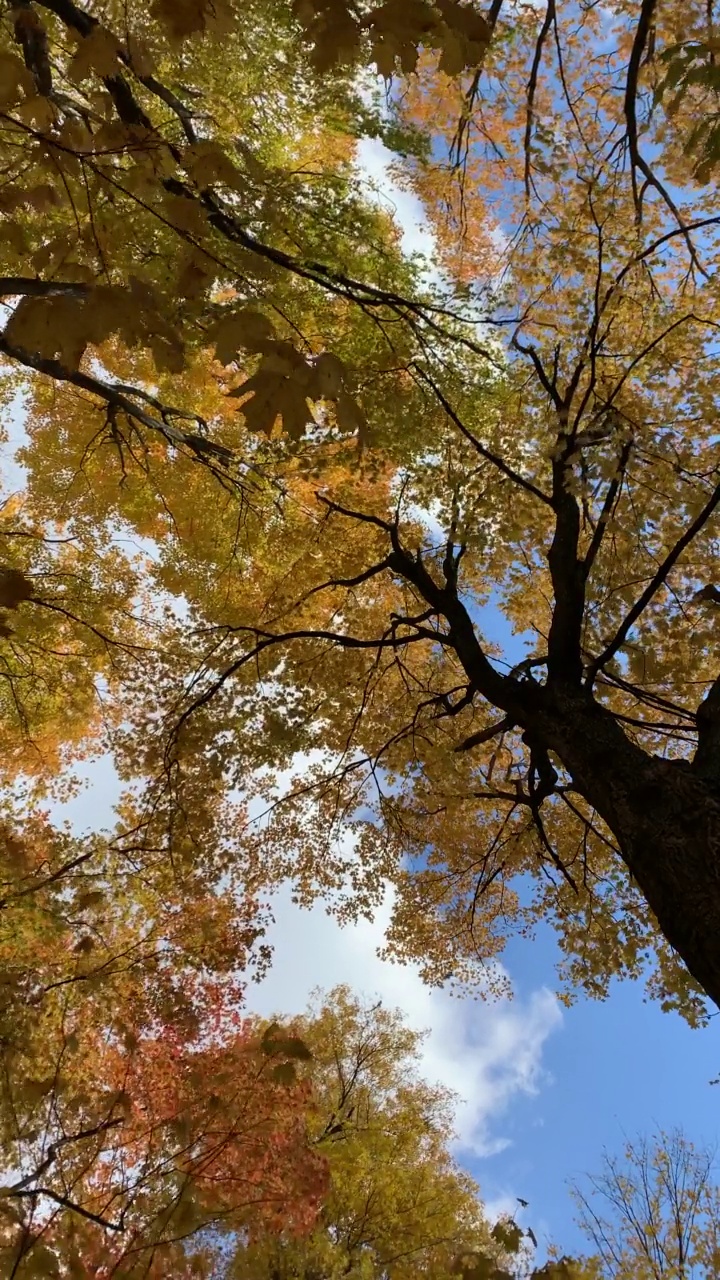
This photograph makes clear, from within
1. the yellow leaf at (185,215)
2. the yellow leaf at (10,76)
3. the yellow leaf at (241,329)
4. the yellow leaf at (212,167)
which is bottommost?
the yellow leaf at (241,329)

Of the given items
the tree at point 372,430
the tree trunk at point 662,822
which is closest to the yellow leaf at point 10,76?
the tree at point 372,430

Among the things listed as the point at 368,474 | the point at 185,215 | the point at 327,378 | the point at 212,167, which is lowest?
the point at 327,378

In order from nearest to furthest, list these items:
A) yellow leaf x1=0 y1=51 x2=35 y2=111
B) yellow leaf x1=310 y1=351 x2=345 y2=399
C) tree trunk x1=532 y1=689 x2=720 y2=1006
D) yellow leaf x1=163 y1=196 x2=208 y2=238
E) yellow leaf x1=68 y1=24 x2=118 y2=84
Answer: yellow leaf x1=310 y1=351 x2=345 y2=399
yellow leaf x1=0 y1=51 x2=35 y2=111
yellow leaf x1=68 y1=24 x2=118 y2=84
yellow leaf x1=163 y1=196 x2=208 y2=238
tree trunk x1=532 y1=689 x2=720 y2=1006

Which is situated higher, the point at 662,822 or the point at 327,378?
the point at 662,822

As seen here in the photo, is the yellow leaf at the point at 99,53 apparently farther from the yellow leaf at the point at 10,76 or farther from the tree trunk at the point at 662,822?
the tree trunk at the point at 662,822

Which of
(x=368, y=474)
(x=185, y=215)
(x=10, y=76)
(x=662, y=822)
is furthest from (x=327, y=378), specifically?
(x=368, y=474)

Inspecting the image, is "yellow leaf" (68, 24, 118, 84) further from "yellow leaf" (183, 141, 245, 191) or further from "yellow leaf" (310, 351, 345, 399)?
"yellow leaf" (310, 351, 345, 399)

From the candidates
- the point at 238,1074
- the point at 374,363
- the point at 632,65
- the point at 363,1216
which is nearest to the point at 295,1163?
the point at 238,1074

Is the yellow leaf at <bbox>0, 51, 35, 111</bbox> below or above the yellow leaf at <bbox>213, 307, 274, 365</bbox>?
above

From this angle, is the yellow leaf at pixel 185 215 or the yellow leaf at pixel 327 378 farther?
the yellow leaf at pixel 185 215

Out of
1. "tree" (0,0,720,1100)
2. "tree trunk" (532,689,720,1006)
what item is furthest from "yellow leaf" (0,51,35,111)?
"tree trunk" (532,689,720,1006)

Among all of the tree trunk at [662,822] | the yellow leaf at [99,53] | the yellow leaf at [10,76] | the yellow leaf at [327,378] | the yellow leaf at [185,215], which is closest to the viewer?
the yellow leaf at [327,378]

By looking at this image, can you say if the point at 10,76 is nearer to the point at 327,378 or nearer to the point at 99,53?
the point at 99,53

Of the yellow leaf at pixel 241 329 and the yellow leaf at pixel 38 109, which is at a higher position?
the yellow leaf at pixel 38 109
